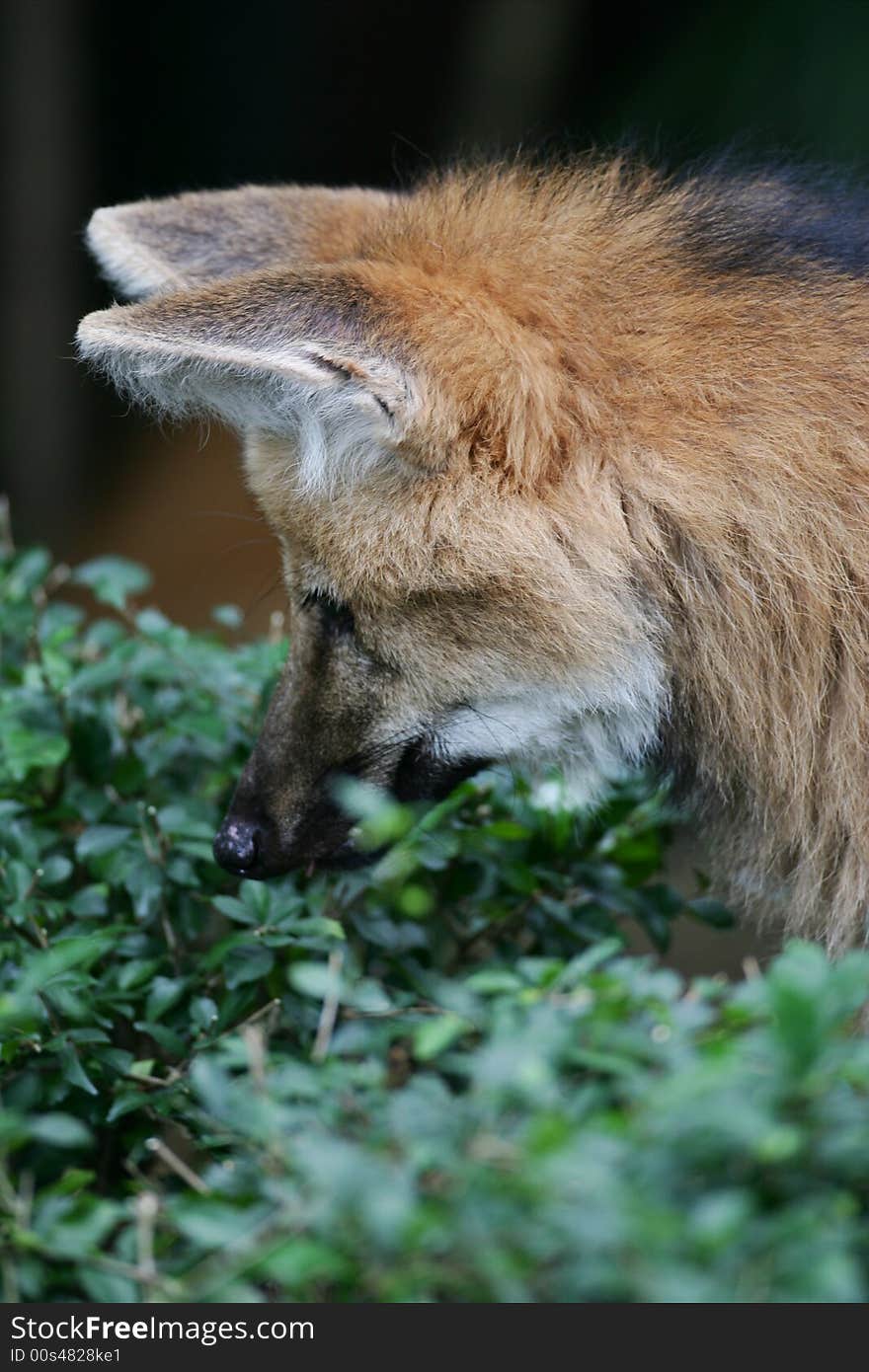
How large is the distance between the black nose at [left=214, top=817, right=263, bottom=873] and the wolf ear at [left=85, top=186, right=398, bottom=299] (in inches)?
43.3

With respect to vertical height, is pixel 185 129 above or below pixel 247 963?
above

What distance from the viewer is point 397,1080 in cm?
166

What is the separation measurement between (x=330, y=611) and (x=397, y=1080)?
89 cm

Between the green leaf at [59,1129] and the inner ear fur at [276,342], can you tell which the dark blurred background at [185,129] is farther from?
the green leaf at [59,1129]

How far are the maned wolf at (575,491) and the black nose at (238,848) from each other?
1cm

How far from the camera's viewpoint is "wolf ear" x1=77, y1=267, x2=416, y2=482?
1938mm

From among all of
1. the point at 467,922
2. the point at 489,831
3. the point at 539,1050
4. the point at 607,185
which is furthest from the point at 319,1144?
the point at 607,185

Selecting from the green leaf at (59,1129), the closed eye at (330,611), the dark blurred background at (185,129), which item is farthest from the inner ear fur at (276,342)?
the dark blurred background at (185,129)

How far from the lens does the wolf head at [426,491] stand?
6.51 feet

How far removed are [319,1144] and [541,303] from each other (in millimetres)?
1438

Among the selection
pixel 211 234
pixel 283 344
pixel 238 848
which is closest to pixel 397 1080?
pixel 238 848

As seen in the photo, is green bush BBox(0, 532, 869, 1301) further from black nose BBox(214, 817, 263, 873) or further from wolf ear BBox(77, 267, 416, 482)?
wolf ear BBox(77, 267, 416, 482)

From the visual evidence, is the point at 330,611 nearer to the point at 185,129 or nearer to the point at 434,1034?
the point at 434,1034

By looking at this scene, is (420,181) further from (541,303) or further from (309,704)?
(309,704)
